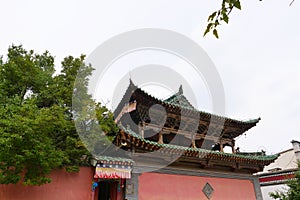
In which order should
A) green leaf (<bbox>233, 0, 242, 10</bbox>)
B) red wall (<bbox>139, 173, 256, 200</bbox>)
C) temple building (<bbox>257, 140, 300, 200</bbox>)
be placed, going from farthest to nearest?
temple building (<bbox>257, 140, 300, 200</bbox>) → red wall (<bbox>139, 173, 256, 200</bbox>) → green leaf (<bbox>233, 0, 242, 10</bbox>)

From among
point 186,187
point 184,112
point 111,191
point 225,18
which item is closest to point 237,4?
point 225,18

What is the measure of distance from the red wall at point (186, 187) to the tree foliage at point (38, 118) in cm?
232

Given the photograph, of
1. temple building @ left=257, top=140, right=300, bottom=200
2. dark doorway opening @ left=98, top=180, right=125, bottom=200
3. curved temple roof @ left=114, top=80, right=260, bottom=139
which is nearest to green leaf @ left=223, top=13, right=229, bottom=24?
curved temple roof @ left=114, top=80, right=260, bottom=139

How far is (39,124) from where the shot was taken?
20.7 ft

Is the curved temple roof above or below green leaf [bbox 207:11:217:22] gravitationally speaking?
above

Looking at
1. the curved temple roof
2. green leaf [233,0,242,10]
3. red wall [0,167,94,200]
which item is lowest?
red wall [0,167,94,200]

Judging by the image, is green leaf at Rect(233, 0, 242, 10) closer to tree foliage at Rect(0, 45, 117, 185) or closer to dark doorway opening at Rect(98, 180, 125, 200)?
tree foliage at Rect(0, 45, 117, 185)

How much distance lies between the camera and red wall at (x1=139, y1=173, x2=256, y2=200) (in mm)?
7970

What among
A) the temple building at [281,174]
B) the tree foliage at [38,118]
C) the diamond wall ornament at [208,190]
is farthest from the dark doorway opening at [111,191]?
the temple building at [281,174]

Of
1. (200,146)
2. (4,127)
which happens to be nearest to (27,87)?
(4,127)

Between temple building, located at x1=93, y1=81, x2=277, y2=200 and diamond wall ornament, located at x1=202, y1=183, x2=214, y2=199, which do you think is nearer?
temple building, located at x1=93, y1=81, x2=277, y2=200

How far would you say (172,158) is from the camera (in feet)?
28.4

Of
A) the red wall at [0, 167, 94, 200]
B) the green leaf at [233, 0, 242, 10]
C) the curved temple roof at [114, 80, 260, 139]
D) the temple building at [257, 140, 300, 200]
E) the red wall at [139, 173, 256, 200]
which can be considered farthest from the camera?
the temple building at [257, 140, 300, 200]

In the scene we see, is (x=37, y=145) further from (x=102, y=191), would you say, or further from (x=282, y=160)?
(x=282, y=160)
